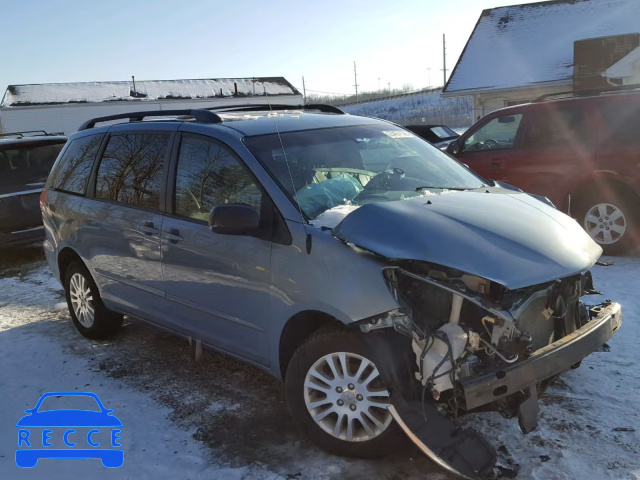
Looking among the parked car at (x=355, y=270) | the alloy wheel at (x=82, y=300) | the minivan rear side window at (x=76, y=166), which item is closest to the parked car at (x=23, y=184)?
the minivan rear side window at (x=76, y=166)

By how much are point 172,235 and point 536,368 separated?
2.51 m

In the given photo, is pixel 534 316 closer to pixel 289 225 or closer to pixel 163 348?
pixel 289 225

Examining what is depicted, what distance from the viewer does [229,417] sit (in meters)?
3.75

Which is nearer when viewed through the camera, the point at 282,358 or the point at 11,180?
the point at 282,358

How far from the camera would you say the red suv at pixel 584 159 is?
6676mm

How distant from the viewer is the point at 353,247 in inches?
120

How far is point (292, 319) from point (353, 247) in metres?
0.60

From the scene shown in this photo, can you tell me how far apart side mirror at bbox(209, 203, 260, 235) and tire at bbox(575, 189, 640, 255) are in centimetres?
509

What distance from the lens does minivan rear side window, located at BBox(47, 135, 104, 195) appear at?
5125mm

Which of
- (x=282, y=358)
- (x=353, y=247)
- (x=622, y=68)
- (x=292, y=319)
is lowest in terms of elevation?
(x=282, y=358)

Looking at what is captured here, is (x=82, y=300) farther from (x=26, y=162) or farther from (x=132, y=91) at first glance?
(x=132, y=91)

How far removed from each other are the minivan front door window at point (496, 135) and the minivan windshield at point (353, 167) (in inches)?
142

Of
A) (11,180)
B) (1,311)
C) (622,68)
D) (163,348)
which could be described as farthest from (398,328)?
(622,68)

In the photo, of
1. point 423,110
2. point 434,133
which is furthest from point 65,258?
point 423,110
